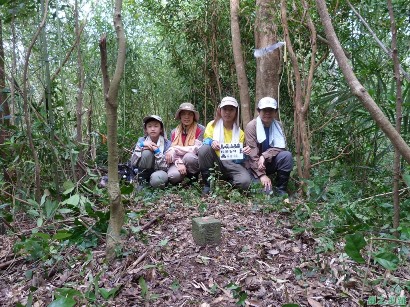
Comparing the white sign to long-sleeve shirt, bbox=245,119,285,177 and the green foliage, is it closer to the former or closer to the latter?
long-sleeve shirt, bbox=245,119,285,177

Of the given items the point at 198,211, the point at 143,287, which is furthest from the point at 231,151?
the point at 143,287

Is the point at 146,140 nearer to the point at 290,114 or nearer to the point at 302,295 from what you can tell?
the point at 290,114

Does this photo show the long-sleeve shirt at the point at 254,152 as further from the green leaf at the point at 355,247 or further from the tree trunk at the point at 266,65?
the green leaf at the point at 355,247

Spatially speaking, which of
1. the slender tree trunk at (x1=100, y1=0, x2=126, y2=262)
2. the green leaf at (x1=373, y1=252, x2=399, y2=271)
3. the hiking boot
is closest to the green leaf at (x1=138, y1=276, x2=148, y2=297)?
the slender tree trunk at (x1=100, y1=0, x2=126, y2=262)

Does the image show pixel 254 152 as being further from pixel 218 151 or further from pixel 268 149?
pixel 218 151

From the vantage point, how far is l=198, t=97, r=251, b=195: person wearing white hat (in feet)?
13.2

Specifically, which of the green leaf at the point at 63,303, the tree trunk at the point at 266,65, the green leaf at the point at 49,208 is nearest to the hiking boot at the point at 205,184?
the tree trunk at the point at 266,65

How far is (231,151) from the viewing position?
4008 millimetres

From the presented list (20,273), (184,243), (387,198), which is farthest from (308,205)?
(20,273)

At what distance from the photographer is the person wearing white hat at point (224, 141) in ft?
13.2

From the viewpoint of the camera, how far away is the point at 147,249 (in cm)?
234

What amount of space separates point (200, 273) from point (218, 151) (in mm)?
2070

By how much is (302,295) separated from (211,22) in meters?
4.17

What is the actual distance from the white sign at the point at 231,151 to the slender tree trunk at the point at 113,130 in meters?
1.92
